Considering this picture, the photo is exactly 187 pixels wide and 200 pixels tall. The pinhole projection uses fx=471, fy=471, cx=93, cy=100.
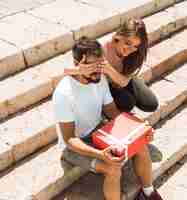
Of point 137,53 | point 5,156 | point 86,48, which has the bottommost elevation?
point 5,156

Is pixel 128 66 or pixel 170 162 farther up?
pixel 128 66

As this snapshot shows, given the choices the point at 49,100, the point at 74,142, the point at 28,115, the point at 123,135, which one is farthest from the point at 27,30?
the point at 123,135

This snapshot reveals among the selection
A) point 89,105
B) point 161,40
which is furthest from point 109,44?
point 161,40

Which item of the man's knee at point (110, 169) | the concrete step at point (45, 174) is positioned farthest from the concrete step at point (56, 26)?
the man's knee at point (110, 169)

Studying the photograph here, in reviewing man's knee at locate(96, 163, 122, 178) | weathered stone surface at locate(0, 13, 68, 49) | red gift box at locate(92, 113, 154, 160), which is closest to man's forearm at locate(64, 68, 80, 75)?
red gift box at locate(92, 113, 154, 160)

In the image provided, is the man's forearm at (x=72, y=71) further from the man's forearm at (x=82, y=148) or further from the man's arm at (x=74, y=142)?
the man's forearm at (x=82, y=148)

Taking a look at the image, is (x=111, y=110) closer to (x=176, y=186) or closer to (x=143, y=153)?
(x=143, y=153)

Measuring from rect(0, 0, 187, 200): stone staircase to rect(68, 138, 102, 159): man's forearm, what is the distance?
0.39m

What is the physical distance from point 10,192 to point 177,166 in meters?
1.64

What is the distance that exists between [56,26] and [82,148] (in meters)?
1.93

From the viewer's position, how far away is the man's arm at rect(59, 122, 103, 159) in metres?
3.47

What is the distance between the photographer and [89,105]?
3.71 metres

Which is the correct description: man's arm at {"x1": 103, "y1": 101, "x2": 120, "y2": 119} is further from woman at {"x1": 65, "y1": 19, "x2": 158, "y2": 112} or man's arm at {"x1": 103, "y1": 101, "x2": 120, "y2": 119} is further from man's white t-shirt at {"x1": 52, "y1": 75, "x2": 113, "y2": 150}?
woman at {"x1": 65, "y1": 19, "x2": 158, "y2": 112}

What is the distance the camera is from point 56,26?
501 centimetres
